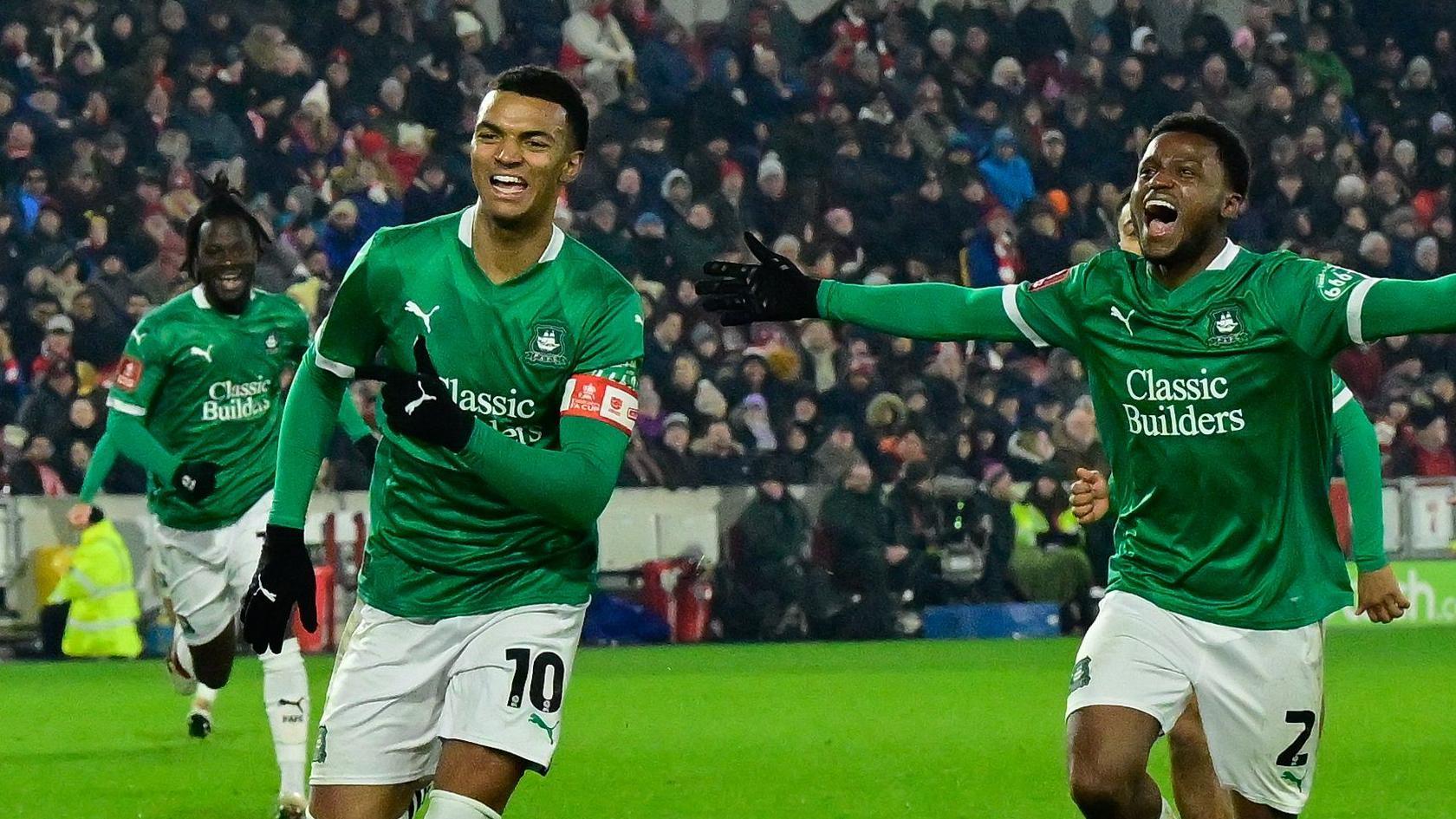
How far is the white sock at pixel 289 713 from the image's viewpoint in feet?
28.1

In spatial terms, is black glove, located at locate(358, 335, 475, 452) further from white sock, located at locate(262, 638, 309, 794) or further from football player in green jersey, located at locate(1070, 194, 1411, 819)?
white sock, located at locate(262, 638, 309, 794)

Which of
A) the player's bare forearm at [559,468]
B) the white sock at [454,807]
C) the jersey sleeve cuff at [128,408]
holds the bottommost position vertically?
the white sock at [454,807]

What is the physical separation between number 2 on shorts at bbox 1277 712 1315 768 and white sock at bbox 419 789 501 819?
209 centimetres

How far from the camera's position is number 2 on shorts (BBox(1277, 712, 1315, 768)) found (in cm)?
566

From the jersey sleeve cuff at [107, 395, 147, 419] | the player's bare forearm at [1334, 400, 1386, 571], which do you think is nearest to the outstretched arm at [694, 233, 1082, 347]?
the player's bare forearm at [1334, 400, 1386, 571]

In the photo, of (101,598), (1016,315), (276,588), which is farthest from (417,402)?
(101,598)

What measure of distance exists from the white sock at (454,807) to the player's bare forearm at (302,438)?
76 cm

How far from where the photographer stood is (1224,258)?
5.77m

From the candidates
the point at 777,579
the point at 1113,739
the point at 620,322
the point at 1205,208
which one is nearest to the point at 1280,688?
the point at 1113,739

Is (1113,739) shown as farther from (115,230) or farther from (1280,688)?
(115,230)

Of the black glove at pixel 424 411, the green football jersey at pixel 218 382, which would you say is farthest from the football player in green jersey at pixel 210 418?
the black glove at pixel 424 411

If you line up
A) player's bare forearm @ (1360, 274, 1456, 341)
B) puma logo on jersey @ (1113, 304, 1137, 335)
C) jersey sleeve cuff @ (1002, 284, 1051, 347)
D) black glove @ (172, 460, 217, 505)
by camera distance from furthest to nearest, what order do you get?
black glove @ (172, 460, 217, 505) < jersey sleeve cuff @ (1002, 284, 1051, 347) < puma logo on jersey @ (1113, 304, 1137, 335) < player's bare forearm @ (1360, 274, 1456, 341)

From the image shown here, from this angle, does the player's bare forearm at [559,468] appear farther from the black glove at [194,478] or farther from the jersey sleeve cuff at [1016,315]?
the black glove at [194,478]

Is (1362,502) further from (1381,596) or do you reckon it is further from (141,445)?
(141,445)
